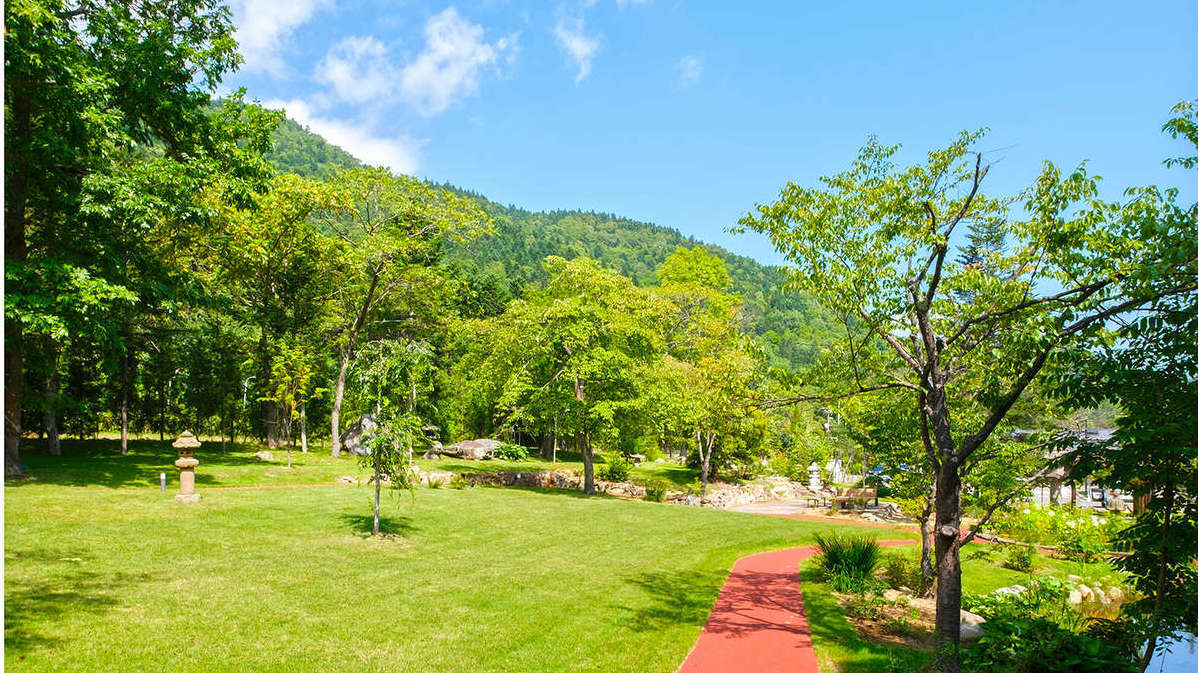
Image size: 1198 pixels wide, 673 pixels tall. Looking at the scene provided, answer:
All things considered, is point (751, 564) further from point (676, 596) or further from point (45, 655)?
point (45, 655)

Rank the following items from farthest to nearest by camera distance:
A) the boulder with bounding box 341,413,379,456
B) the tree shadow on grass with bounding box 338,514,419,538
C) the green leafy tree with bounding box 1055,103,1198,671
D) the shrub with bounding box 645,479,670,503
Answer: the boulder with bounding box 341,413,379,456 → the shrub with bounding box 645,479,670,503 → the tree shadow on grass with bounding box 338,514,419,538 → the green leafy tree with bounding box 1055,103,1198,671

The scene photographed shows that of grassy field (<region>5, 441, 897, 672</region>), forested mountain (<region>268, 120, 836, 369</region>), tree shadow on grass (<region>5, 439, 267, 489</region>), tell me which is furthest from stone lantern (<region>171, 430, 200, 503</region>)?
forested mountain (<region>268, 120, 836, 369</region>)

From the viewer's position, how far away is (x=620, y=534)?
58.0ft

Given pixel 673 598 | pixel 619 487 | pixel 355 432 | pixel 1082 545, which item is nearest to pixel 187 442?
pixel 673 598

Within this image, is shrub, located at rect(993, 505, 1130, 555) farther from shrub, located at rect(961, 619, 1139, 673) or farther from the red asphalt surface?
shrub, located at rect(961, 619, 1139, 673)

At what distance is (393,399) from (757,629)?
872 cm

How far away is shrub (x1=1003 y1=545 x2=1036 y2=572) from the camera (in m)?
16.7

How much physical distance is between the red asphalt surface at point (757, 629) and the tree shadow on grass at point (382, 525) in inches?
291

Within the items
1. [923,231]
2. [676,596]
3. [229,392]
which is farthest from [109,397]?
[923,231]

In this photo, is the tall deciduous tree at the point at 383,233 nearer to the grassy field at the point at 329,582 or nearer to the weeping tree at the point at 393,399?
the grassy field at the point at 329,582

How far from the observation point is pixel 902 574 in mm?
14172

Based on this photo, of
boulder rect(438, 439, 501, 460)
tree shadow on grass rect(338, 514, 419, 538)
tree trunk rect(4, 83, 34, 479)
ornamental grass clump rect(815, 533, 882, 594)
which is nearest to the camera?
ornamental grass clump rect(815, 533, 882, 594)

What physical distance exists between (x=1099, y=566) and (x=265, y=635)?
2001cm

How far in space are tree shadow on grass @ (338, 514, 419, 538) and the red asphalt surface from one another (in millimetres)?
7393
